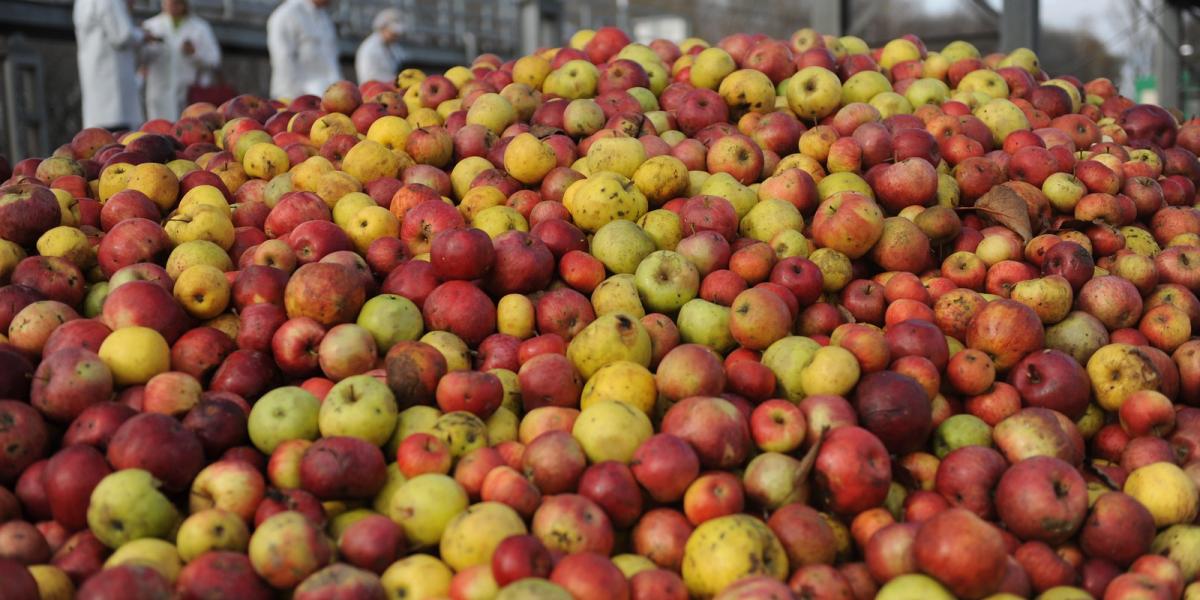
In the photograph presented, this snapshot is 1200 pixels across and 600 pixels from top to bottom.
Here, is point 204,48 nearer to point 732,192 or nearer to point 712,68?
point 712,68

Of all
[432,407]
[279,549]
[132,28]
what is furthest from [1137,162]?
[132,28]

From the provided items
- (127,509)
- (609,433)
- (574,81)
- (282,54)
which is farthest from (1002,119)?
(282,54)

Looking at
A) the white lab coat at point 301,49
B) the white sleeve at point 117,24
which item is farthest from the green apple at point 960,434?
the white sleeve at point 117,24

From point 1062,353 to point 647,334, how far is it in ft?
4.22

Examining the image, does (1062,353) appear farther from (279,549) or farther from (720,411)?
(279,549)

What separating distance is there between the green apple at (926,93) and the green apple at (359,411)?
10.2 ft

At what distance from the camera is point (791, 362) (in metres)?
2.80

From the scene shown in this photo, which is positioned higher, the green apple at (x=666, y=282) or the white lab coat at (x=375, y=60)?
the white lab coat at (x=375, y=60)

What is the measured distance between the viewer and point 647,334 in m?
2.90

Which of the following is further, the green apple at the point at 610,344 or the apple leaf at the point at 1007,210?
the apple leaf at the point at 1007,210

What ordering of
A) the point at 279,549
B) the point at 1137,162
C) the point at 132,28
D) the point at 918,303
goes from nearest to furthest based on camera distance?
the point at 279,549
the point at 918,303
the point at 1137,162
the point at 132,28

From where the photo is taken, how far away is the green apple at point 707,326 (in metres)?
3.00

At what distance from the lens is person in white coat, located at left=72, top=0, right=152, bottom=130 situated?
32.9 feet

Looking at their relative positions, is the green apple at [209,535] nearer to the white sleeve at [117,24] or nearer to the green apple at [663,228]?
the green apple at [663,228]
